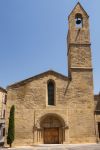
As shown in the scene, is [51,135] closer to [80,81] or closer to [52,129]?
[52,129]

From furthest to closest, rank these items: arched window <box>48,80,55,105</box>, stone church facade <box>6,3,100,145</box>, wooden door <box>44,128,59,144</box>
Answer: arched window <box>48,80,55,105</box>
wooden door <box>44,128,59,144</box>
stone church facade <box>6,3,100,145</box>

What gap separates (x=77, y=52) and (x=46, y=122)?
8.91 metres

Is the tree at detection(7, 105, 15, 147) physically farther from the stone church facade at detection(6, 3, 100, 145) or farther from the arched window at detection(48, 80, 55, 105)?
the arched window at detection(48, 80, 55, 105)

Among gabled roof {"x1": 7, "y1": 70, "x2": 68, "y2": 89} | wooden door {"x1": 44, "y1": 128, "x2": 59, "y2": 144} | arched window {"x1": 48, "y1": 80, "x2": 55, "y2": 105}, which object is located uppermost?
gabled roof {"x1": 7, "y1": 70, "x2": 68, "y2": 89}

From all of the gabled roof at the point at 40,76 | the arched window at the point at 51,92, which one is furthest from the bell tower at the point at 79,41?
the arched window at the point at 51,92

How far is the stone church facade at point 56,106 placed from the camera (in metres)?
23.8

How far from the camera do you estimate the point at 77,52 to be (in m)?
26.9

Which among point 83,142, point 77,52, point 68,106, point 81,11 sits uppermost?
point 81,11

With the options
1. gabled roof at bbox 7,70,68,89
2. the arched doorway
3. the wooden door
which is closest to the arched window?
gabled roof at bbox 7,70,68,89

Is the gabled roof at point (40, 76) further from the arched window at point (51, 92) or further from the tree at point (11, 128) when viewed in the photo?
the tree at point (11, 128)

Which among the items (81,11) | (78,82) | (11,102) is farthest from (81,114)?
(81,11)

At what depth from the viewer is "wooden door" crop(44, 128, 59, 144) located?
2412 cm

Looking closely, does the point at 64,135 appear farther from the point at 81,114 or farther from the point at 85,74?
the point at 85,74

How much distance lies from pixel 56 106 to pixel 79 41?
8400mm
